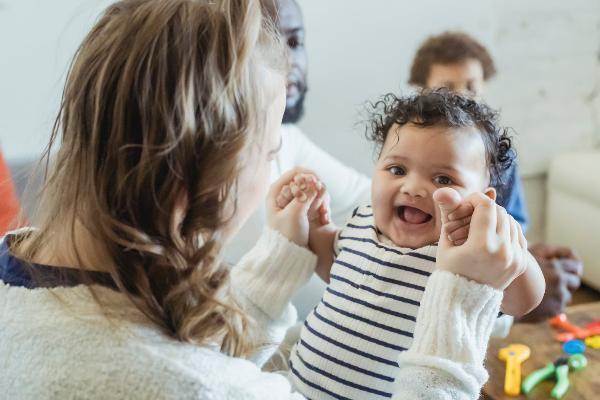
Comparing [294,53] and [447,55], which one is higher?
[447,55]

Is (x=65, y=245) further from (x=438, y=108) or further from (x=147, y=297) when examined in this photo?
(x=438, y=108)

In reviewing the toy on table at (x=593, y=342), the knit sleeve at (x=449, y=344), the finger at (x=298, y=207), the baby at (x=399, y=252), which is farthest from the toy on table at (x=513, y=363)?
the finger at (x=298, y=207)

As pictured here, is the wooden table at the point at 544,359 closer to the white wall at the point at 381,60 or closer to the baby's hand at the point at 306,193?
the baby's hand at the point at 306,193

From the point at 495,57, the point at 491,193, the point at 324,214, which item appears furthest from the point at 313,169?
the point at 495,57

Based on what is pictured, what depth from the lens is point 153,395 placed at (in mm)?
658

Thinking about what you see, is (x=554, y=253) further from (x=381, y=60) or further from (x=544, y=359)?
(x=381, y=60)

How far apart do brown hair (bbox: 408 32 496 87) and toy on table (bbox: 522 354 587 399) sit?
82 cm

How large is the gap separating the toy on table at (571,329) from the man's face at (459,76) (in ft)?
1.96

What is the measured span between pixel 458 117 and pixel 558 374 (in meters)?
0.47

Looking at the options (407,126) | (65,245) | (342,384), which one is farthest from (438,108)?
(65,245)

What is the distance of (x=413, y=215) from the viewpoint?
3.19ft

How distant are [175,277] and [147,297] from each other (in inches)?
1.5

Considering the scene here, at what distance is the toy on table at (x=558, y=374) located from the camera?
3.51 ft

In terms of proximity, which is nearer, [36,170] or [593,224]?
[36,170]
